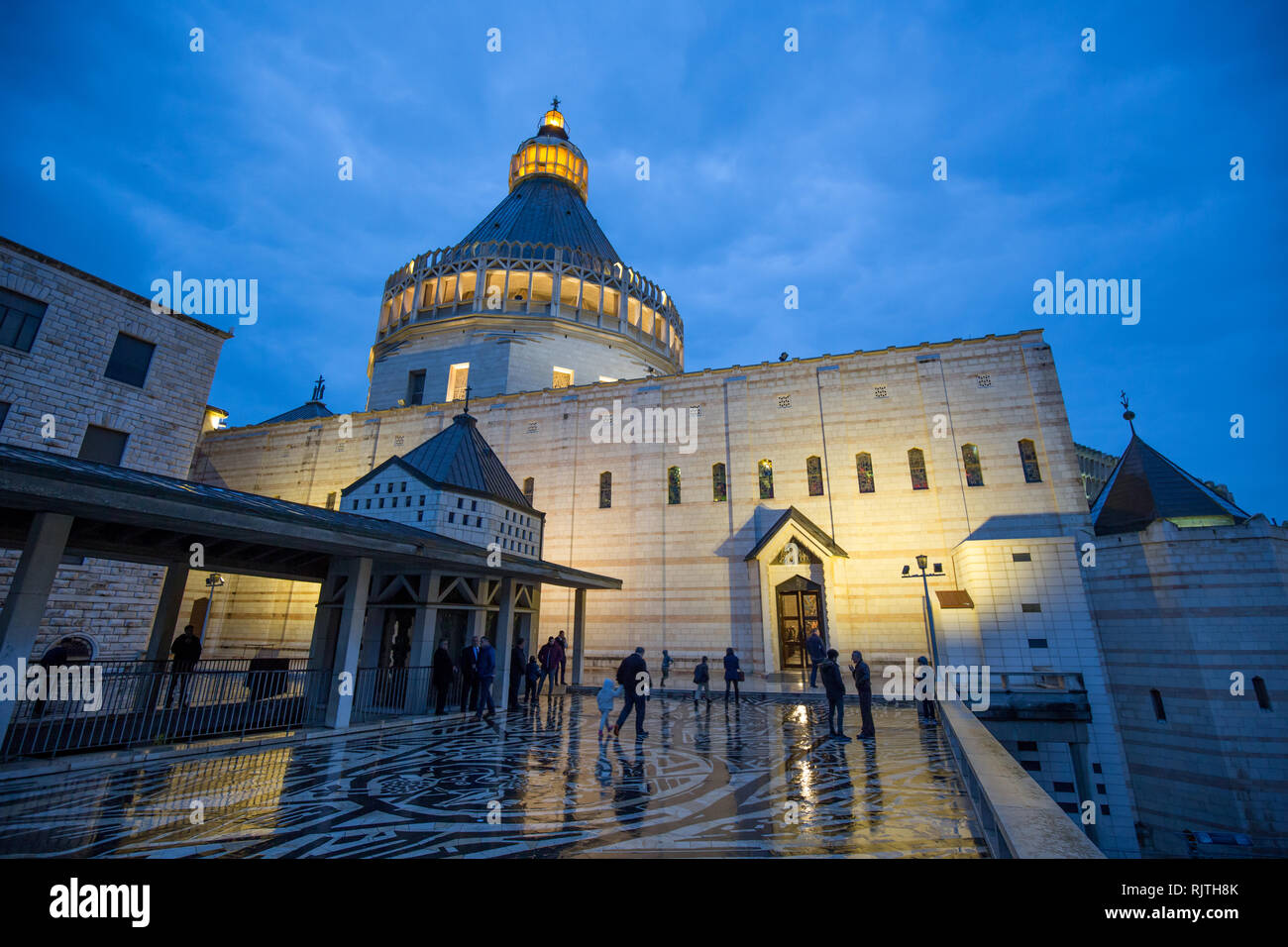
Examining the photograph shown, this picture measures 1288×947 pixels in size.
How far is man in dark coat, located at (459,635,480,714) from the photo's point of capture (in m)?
14.0

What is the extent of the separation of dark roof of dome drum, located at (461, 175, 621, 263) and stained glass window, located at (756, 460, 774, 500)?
2086 centimetres

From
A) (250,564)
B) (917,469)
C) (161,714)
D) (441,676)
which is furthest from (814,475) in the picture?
(161,714)

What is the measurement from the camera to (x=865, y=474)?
24000 mm

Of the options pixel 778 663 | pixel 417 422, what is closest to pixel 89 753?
pixel 778 663

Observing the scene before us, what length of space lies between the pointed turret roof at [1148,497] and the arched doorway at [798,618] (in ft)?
39.1

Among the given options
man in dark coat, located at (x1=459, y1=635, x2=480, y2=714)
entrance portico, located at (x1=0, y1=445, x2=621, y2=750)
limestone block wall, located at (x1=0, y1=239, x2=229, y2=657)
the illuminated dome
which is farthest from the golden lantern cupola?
man in dark coat, located at (x1=459, y1=635, x2=480, y2=714)

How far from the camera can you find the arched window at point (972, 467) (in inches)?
887

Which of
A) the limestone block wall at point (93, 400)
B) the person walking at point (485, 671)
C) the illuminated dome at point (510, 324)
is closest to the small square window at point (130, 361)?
the limestone block wall at point (93, 400)

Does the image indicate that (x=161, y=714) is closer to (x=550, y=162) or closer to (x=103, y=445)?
(x=103, y=445)

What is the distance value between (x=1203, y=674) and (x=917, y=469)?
10473 millimetres

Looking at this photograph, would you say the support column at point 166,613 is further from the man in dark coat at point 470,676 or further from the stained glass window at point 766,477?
the stained glass window at point 766,477
